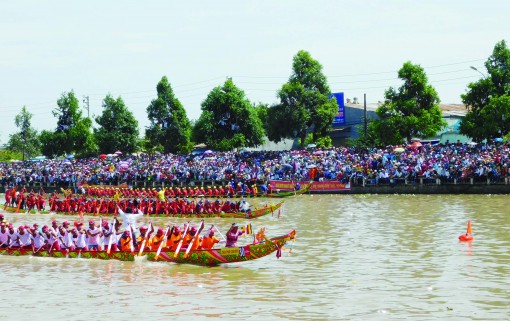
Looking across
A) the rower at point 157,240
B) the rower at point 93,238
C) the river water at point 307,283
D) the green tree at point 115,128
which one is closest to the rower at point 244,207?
the river water at point 307,283

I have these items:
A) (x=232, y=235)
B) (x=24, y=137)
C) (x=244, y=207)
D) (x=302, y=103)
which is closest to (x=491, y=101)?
(x=302, y=103)

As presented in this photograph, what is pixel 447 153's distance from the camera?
5109 centimetres

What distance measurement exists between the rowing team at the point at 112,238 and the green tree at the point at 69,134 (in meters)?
59.9

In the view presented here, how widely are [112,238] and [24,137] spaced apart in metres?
85.9

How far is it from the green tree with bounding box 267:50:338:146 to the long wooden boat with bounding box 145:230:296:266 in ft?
158

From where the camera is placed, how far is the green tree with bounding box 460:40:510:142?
55469mm

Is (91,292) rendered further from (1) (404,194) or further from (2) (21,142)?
(2) (21,142)

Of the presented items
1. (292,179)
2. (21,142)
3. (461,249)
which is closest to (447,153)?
(292,179)

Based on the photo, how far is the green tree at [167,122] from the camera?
267 feet

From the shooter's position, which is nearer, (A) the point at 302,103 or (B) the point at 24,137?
(A) the point at 302,103

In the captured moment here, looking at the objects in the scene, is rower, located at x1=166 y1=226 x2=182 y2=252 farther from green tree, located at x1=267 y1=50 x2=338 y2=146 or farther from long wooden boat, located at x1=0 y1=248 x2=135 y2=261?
green tree, located at x1=267 y1=50 x2=338 y2=146

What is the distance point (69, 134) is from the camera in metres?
87.4

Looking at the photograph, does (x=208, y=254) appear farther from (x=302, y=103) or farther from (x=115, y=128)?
(x=115, y=128)

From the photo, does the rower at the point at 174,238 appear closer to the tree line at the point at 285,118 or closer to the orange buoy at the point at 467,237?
the orange buoy at the point at 467,237
